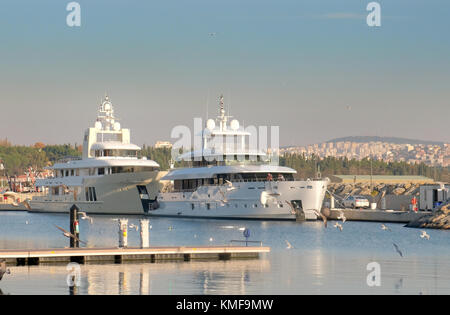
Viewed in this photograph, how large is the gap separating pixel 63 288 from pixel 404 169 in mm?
135931

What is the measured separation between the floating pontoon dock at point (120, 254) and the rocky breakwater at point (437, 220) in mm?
25758

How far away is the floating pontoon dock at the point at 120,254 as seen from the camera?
3127 cm

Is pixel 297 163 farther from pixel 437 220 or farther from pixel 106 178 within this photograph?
pixel 437 220

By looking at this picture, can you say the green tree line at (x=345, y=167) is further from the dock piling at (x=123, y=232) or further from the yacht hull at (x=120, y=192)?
the dock piling at (x=123, y=232)

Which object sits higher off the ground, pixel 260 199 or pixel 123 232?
pixel 123 232

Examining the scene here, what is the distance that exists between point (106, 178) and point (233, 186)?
1597 cm

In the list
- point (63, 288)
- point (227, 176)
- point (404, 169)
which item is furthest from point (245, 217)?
point (404, 169)

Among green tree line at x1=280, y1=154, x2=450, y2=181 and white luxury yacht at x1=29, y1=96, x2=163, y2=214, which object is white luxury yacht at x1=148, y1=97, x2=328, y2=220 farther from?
green tree line at x1=280, y1=154, x2=450, y2=181

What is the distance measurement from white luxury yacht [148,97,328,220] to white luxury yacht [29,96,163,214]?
7.28 ft

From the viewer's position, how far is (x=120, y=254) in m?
32.5

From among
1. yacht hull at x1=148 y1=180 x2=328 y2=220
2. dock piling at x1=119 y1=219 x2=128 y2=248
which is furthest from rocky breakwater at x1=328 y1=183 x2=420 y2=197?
dock piling at x1=119 y1=219 x2=128 y2=248

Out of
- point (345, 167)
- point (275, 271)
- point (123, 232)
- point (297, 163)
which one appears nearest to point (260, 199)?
point (123, 232)
